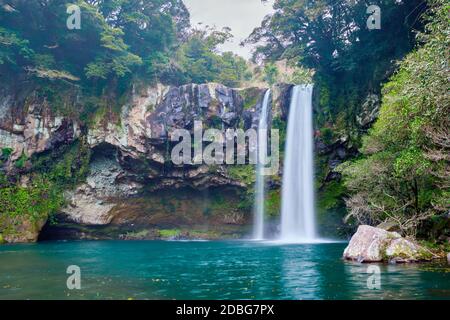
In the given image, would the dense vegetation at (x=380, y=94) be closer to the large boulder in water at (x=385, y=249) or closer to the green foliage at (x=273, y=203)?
the large boulder in water at (x=385, y=249)

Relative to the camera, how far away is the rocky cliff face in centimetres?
3362

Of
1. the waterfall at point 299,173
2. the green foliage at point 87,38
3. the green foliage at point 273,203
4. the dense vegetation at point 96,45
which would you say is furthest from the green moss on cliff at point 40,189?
the waterfall at point 299,173

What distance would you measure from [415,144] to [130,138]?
2431 centimetres

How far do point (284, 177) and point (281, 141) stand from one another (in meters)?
3.47

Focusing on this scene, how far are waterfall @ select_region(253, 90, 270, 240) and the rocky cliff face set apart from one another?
69 centimetres

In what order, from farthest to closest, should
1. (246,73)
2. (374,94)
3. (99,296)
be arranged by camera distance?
(246,73)
(374,94)
(99,296)

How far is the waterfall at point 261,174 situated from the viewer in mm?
36469

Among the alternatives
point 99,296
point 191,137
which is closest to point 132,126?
point 191,137

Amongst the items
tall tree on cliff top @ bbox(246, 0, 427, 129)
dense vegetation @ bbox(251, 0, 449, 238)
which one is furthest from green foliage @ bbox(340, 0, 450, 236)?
tall tree on cliff top @ bbox(246, 0, 427, 129)

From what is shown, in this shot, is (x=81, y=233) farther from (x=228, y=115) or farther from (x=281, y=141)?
(x=281, y=141)

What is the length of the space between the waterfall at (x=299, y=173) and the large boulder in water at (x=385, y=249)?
15.9 m

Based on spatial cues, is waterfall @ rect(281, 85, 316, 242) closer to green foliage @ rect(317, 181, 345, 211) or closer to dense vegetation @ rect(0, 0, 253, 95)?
green foliage @ rect(317, 181, 345, 211)

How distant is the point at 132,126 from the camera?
34.9 meters

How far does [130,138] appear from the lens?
34.3 meters
